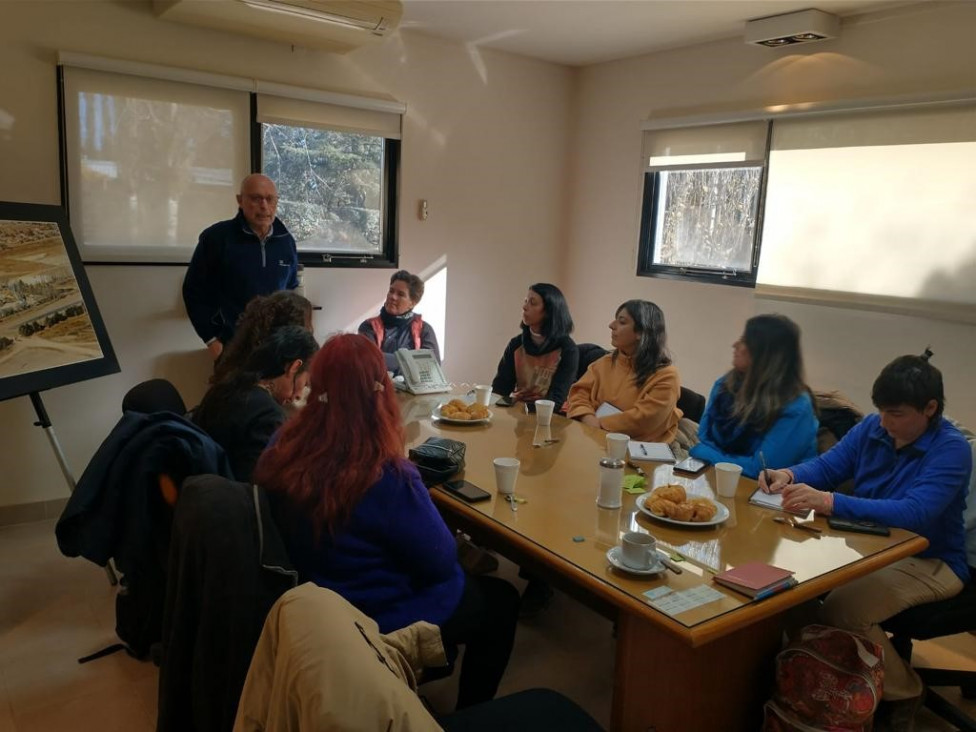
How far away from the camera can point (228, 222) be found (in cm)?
363

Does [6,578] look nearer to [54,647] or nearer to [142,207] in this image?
[54,647]

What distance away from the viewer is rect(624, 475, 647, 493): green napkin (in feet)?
7.27

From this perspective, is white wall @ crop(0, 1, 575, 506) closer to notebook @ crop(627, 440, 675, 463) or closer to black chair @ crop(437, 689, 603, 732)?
notebook @ crop(627, 440, 675, 463)

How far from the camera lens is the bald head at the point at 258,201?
3.58m

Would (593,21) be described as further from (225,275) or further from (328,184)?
(225,275)

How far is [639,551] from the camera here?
5.50ft

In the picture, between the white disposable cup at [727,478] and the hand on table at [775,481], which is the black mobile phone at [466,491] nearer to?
the white disposable cup at [727,478]

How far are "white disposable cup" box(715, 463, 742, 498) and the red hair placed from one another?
37.6 inches

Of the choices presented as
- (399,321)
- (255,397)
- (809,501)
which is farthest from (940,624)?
(399,321)

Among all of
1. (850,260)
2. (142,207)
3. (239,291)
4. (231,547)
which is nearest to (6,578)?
(239,291)

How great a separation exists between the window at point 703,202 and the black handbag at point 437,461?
103 inches

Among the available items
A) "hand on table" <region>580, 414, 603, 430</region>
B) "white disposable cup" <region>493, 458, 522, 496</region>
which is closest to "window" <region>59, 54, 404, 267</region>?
"hand on table" <region>580, 414, 603, 430</region>

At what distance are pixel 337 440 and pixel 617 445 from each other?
106 centimetres

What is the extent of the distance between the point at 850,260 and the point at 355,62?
9.13ft
